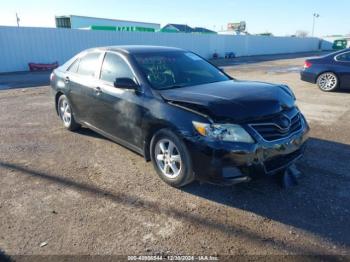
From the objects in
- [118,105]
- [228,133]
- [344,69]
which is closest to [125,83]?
[118,105]

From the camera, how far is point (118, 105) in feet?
13.9

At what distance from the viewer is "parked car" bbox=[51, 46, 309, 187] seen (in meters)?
3.13

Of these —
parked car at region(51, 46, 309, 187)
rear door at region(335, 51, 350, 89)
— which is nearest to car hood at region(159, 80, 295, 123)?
parked car at region(51, 46, 309, 187)

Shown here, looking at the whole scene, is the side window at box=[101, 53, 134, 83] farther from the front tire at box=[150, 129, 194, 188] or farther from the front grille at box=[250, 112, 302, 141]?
the front grille at box=[250, 112, 302, 141]

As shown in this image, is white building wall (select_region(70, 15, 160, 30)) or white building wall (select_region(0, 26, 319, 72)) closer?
white building wall (select_region(0, 26, 319, 72))

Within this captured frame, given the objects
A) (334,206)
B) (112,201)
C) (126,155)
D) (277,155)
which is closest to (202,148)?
(277,155)

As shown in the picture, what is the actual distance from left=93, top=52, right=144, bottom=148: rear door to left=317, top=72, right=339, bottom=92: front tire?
801 cm

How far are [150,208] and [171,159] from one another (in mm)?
635

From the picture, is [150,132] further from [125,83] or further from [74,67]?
[74,67]

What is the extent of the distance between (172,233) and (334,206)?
69.8 inches

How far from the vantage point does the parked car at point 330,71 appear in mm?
9562

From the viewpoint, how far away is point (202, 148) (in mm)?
3154

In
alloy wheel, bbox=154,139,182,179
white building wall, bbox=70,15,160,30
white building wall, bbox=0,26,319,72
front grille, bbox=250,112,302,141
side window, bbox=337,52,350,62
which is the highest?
white building wall, bbox=70,15,160,30

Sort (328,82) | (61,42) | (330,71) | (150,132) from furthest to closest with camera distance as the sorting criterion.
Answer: (61,42) < (328,82) < (330,71) < (150,132)
